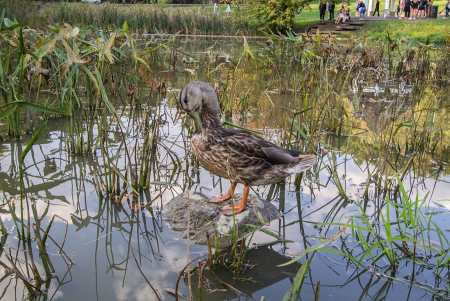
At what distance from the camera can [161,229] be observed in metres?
2.77

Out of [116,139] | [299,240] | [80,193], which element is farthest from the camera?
[116,139]

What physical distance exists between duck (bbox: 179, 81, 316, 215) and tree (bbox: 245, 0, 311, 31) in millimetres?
24047

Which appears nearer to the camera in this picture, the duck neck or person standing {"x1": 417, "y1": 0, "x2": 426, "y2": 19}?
the duck neck

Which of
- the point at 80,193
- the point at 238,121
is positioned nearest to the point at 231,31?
the point at 238,121

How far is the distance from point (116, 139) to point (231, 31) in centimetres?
2008

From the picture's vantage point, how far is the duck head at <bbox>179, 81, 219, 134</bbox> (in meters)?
2.73

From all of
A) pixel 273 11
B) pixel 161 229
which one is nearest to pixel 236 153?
pixel 161 229

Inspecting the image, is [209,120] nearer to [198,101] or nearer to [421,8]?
[198,101]

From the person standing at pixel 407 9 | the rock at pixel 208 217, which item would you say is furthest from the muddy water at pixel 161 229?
the person standing at pixel 407 9

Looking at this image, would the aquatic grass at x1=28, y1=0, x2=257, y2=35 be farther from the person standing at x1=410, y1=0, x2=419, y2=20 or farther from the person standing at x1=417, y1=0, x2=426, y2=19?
A: the person standing at x1=410, y1=0, x2=419, y2=20

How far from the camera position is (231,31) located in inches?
905

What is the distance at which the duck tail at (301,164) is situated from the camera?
9.33 ft

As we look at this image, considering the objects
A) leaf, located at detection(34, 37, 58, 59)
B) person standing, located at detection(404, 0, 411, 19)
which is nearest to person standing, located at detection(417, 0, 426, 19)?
person standing, located at detection(404, 0, 411, 19)

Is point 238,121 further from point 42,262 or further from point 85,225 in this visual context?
point 42,262
